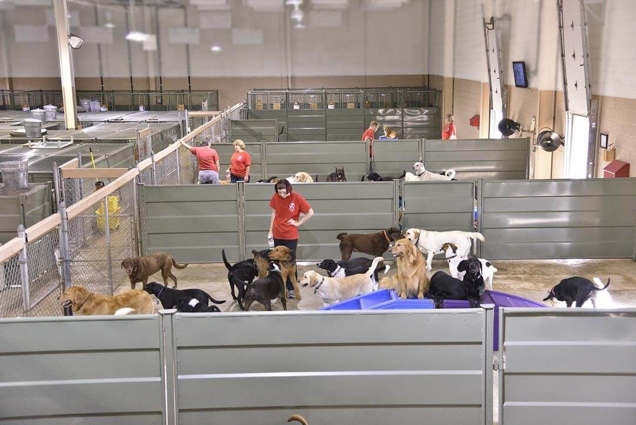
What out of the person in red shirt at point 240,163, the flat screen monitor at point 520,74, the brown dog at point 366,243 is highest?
the flat screen monitor at point 520,74

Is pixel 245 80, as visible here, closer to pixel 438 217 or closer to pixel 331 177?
pixel 331 177

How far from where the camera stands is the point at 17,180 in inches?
380

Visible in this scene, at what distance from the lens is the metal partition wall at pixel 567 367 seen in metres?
4.28

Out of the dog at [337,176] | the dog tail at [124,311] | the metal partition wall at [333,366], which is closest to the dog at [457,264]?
the metal partition wall at [333,366]

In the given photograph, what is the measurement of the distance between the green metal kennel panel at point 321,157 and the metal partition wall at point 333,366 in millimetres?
9560

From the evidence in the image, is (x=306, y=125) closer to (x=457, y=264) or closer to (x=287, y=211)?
(x=287, y=211)

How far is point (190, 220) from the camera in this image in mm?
9773

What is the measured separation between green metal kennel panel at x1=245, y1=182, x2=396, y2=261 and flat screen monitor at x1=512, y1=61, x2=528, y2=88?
271 inches

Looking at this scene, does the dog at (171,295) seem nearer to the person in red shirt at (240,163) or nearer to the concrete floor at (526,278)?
the concrete floor at (526,278)

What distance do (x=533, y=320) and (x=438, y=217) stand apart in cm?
572

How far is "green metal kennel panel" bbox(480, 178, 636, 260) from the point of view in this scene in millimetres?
9773

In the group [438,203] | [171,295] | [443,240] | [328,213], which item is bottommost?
[171,295]

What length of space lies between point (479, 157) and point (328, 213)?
5214 millimetres

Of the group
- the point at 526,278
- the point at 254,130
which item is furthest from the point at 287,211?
the point at 254,130
